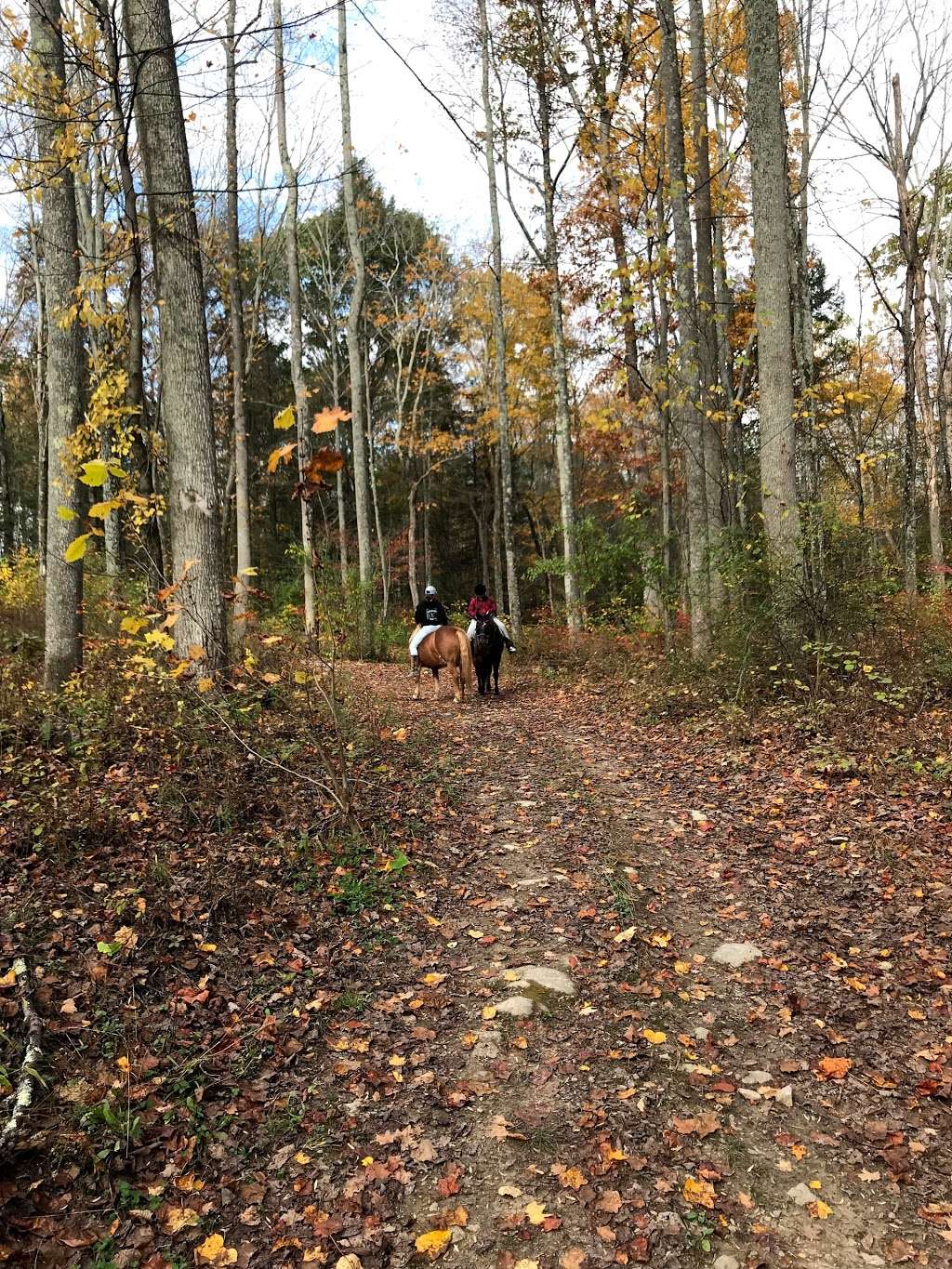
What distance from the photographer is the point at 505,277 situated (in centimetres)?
2664

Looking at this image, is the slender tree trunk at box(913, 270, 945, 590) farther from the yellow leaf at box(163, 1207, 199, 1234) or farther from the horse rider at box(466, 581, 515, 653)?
the yellow leaf at box(163, 1207, 199, 1234)

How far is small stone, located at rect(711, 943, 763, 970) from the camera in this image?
433 cm

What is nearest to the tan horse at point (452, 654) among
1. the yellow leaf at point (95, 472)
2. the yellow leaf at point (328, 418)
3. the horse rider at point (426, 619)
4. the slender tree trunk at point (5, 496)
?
the horse rider at point (426, 619)

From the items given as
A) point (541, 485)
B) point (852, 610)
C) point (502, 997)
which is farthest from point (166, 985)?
point (541, 485)

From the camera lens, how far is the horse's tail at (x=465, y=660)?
40.2ft

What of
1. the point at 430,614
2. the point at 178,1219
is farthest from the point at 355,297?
the point at 178,1219

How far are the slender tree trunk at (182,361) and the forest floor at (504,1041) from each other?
7.03 ft

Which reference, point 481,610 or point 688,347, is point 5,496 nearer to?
point 481,610

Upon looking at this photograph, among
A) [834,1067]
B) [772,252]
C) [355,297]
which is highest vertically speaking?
[355,297]

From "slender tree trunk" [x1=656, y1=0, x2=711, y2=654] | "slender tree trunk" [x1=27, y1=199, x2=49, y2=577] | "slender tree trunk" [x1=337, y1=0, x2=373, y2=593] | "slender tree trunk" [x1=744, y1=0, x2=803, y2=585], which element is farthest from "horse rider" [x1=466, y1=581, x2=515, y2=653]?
"slender tree trunk" [x1=27, y1=199, x2=49, y2=577]

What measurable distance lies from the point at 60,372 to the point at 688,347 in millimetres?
7849

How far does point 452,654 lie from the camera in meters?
12.3

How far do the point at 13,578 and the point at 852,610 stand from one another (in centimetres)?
1680

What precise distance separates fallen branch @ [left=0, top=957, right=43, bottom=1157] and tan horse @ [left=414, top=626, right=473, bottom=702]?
8783 millimetres
